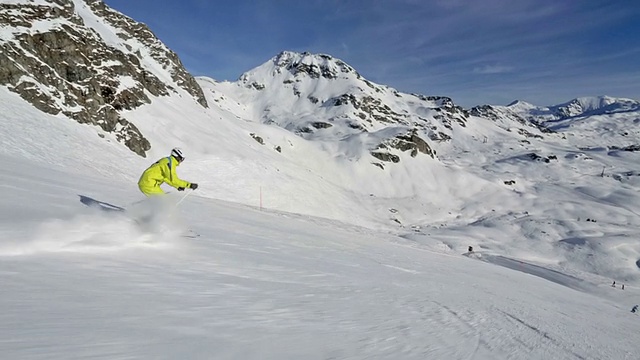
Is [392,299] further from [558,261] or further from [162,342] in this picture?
[558,261]

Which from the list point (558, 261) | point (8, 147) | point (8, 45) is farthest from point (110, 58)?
point (558, 261)

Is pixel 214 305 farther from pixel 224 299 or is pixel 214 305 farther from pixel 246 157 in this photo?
pixel 246 157

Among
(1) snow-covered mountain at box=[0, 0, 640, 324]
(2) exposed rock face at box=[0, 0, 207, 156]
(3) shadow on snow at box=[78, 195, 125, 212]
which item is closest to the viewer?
(3) shadow on snow at box=[78, 195, 125, 212]

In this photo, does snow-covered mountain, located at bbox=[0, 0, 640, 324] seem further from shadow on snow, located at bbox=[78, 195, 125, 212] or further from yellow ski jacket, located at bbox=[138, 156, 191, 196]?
yellow ski jacket, located at bbox=[138, 156, 191, 196]

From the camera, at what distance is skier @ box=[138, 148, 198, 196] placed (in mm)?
9266

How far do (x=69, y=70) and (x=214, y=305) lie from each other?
160 ft

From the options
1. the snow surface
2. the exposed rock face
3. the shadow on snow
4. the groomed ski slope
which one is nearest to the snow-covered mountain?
the exposed rock face

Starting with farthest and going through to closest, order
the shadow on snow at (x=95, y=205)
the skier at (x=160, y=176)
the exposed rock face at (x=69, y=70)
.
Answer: the exposed rock face at (x=69, y=70) → the shadow on snow at (x=95, y=205) → the skier at (x=160, y=176)

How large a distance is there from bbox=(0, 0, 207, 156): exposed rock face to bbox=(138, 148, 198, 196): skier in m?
34.2

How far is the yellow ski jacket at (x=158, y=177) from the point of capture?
9.27 meters

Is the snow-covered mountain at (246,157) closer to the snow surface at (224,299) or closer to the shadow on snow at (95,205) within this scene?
the shadow on snow at (95,205)

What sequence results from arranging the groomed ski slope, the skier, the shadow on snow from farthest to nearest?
1. the shadow on snow
2. the skier
3. the groomed ski slope

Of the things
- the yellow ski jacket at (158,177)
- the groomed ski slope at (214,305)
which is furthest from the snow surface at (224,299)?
the yellow ski jacket at (158,177)

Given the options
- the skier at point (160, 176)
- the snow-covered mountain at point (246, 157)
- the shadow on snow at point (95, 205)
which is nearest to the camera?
the skier at point (160, 176)
